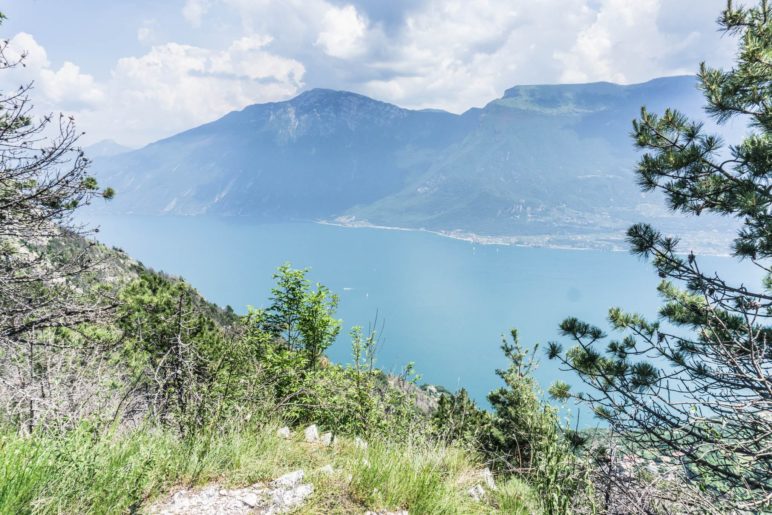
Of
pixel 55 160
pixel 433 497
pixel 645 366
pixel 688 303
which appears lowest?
pixel 645 366

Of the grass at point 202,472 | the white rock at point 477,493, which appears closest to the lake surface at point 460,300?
the white rock at point 477,493

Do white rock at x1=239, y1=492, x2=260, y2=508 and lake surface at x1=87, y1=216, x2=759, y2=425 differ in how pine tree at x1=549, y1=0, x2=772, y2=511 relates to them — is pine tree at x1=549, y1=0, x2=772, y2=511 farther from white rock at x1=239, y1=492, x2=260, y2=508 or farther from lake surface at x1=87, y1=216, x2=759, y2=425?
lake surface at x1=87, y1=216, x2=759, y2=425

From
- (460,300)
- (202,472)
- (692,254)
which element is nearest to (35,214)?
(202,472)

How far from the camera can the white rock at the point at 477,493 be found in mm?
3569

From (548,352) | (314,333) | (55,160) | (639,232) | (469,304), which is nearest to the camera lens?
(55,160)

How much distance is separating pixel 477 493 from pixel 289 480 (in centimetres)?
193

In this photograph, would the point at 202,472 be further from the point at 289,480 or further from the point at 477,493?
the point at 477,493

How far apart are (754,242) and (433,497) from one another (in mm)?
6640

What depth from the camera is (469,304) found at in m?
137

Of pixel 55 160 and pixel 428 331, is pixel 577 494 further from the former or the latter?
pixel 428 331

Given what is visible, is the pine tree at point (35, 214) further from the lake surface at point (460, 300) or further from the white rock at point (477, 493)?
the lake surface at point (460, 300)

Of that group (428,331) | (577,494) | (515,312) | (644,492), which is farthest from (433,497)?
(515,312)

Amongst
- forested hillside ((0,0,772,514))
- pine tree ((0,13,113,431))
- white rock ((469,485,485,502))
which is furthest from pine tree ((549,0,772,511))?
pine tree ((0,13,113,431))

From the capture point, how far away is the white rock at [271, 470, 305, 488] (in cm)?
287
